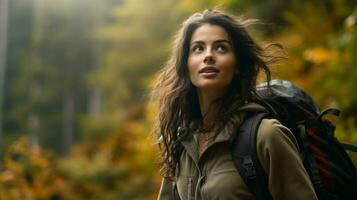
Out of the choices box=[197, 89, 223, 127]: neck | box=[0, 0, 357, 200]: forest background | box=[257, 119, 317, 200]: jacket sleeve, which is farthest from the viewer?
box=[0, 0, 357, 200]: forest background

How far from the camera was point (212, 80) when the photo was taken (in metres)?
2.46

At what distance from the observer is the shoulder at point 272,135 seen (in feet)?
6.95

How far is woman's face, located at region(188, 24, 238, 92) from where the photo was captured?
246 cm

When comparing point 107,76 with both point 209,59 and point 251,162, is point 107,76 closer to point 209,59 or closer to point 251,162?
point 209,59

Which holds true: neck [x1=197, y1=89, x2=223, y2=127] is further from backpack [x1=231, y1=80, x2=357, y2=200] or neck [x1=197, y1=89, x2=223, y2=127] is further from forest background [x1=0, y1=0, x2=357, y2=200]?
forest background [x1=0, y1=0, x2=357, y2=200]

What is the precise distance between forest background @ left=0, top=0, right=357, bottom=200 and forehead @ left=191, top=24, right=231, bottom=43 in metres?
0.47

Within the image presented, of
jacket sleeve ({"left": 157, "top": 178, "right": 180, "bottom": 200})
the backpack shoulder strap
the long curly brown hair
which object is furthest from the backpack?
jacket sleeve ({"left": 157, "top": 178, "right": 180, "bottom": 200})

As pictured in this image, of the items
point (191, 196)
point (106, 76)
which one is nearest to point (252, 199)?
point (191, 196)

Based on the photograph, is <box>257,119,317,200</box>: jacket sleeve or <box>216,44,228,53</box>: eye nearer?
<box>257,119,317,200</box>: jacket sleeve

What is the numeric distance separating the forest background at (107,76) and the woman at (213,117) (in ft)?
1.40

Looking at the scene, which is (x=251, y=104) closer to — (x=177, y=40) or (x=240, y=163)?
(x=240, y=163)

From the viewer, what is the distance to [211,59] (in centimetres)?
245

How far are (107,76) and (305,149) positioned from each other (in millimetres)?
19227

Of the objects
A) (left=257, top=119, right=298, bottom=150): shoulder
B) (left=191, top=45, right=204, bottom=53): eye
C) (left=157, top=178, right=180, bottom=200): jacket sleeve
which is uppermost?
(left=191, top=45, right=204, bottom=53): eye
